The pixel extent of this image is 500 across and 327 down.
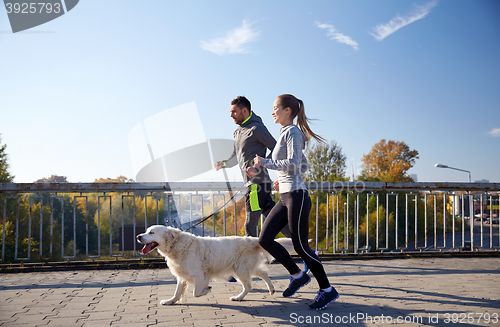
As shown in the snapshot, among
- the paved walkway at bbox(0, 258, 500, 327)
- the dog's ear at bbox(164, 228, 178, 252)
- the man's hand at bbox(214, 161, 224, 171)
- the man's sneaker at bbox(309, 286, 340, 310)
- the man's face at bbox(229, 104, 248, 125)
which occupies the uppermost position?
the man's face at bbox(229, 104, 248, 125)

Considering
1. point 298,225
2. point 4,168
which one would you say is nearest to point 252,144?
point 298,225

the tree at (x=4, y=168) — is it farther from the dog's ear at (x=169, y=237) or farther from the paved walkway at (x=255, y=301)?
the dog's ear at (x=169, y=237)

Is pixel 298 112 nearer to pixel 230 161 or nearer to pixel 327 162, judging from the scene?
pixel 230 161

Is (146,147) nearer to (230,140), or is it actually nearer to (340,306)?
(230,140)

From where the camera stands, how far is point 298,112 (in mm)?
3615

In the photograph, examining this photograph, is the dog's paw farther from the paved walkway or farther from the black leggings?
the black leggings

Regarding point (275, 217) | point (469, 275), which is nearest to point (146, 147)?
point (275, 217)

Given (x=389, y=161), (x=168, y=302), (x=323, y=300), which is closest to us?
(x=323, y=300)

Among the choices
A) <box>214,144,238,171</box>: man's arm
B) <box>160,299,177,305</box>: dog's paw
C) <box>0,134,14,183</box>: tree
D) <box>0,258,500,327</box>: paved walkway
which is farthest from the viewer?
<box>0,134,14,183</box>: tree

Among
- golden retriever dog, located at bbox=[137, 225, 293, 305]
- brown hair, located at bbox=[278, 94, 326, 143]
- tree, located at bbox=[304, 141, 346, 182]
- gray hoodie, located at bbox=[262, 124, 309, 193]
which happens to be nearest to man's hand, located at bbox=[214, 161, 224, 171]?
golden retriever dog, located at bbox=[137, 225, 293, 305]

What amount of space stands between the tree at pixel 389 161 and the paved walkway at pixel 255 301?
5296 cm

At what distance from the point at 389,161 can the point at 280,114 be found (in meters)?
58.7

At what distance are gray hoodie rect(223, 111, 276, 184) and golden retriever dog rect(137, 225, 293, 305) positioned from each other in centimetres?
82

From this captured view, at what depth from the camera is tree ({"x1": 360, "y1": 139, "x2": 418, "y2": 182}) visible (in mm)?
55906
